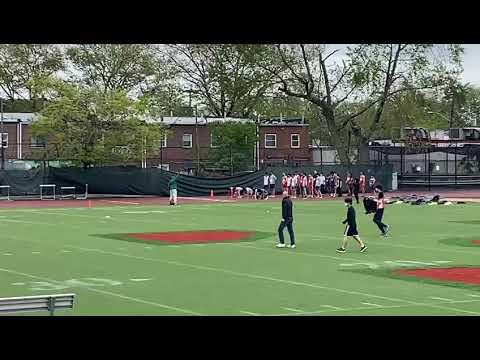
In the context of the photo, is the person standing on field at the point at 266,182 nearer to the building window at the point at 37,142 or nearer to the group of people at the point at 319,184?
the group of people at the point at 319,184

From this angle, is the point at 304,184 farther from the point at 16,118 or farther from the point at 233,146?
the point at 16,118

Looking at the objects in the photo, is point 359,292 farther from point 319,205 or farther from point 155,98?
point 155,98

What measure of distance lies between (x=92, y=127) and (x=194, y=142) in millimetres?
18925

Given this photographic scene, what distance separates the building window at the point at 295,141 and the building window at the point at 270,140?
1594 millimetres

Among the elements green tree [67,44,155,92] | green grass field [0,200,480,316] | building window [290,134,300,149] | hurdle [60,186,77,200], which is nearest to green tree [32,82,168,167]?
hurdle [60,186,77,200]

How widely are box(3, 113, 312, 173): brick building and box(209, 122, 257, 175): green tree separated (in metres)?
0.85

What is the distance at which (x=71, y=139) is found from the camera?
53.4 m

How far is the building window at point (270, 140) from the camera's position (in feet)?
244

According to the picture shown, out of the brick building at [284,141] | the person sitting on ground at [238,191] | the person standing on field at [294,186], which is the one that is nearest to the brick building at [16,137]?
the person sitting on ground at [238,191]

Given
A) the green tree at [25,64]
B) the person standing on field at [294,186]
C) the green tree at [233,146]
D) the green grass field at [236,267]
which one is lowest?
the green grass field at [236,267]

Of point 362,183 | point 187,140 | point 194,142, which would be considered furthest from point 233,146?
point 362,183

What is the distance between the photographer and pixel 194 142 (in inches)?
2825
